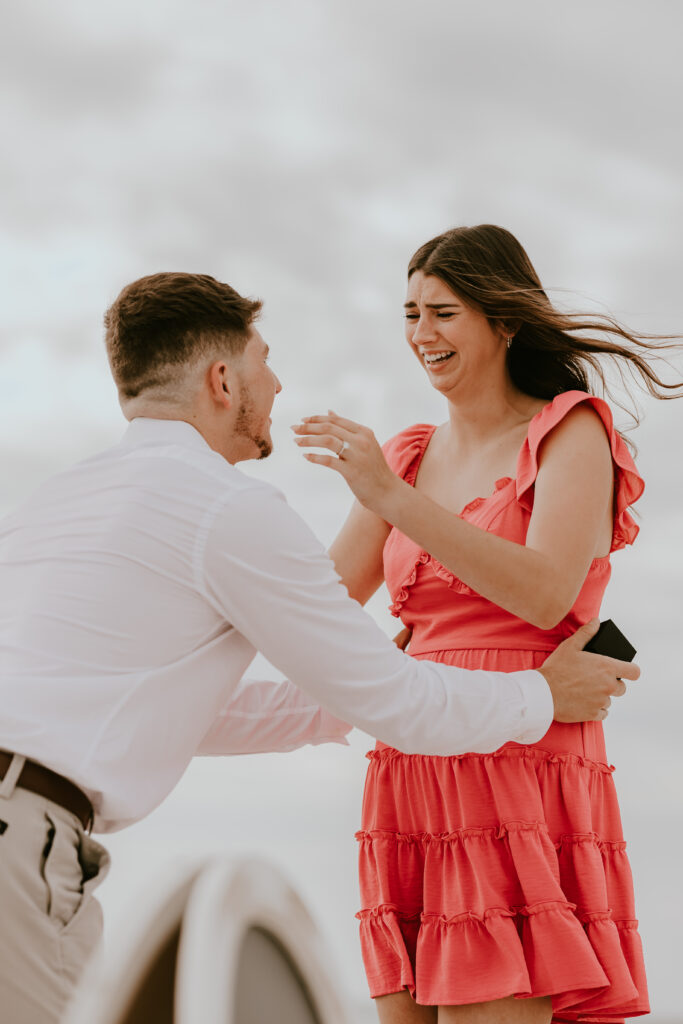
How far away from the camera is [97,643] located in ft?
6.15

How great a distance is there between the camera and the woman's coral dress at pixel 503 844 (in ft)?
7.02

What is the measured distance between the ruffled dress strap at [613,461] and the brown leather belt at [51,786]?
1016mm

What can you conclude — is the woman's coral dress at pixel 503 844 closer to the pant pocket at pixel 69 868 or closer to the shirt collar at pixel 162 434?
the shirt collar at pixel 162 434

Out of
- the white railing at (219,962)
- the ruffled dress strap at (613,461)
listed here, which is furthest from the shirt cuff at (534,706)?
the white railing at (219,962)

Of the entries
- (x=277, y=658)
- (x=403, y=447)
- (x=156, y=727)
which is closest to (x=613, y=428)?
(x=403, y=447)

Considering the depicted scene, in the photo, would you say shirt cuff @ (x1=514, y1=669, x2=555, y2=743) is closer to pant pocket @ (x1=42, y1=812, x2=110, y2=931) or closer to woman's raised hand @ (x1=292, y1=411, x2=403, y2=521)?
woman's raised hand @ (x1=292, y1=411, x2=403, y2=521)

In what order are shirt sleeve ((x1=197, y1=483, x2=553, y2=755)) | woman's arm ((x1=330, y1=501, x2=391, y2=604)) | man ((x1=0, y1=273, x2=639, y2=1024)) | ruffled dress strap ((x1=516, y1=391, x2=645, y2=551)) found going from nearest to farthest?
man ((x1=0, y1=273, x2=639, y2=1024)) → shirt sleeve ((x1=197, y1=483, x2=553, y2=755)) → ruffled dress strap ((x1=516, y1=391, x2=645, y2=551)) → woman's arm ((x1=330, y1=501, x2=391, y2=604))

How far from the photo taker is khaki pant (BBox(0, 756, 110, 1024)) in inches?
65.3

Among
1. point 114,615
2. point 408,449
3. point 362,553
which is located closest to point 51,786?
point 114,615

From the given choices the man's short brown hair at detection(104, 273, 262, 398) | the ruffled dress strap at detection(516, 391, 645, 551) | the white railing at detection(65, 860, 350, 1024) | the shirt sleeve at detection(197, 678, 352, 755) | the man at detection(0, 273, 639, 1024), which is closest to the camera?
the white railing at detection(65, 860, 350, 1024)

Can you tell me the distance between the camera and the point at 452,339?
2.52 metres

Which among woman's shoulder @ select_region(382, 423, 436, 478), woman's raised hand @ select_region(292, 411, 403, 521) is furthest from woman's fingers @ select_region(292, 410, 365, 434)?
woman's shoulder @ select_region(382, 423, 436, 478)

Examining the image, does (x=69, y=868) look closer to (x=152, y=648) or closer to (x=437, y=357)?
(x=152, y=648)

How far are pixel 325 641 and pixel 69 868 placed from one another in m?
0.54
